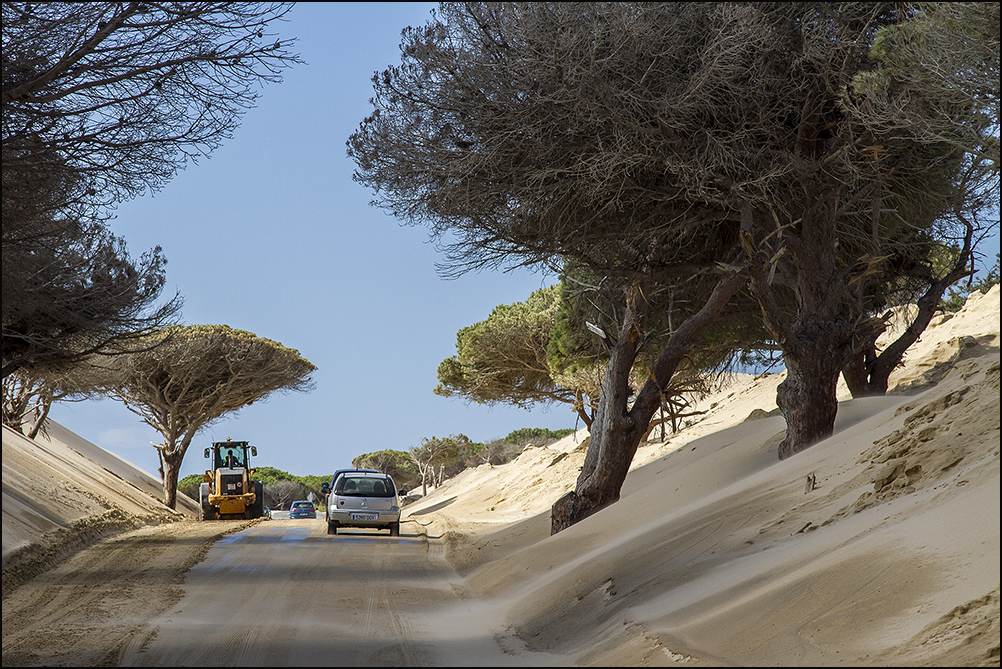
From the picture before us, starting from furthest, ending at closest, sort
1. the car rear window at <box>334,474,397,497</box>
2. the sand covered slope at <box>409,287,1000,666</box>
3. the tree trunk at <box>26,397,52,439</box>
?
the tree trunk at <box>26,397,52,439</box>, the car rear window at <box>334,474,397,497</box>, the sand covered slope at <box>409,287,1000,666</box>

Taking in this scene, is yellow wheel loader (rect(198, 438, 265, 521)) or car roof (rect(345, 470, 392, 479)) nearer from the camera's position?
car roof (rect(345, 470, 392, 479))

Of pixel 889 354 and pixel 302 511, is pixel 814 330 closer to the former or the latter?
pixel 889 354

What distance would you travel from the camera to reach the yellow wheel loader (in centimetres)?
3128

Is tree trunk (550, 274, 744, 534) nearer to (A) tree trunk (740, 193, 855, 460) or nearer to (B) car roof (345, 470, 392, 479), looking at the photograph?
(A) tree trunk (740, 193, 855, 460)

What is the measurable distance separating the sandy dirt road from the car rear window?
5058 millimetres

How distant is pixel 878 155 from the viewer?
12992 mm

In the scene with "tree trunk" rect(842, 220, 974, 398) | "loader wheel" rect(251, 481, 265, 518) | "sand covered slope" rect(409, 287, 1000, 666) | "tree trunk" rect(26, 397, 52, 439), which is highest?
"tree trunk" rect(26, 397, 52, 439)

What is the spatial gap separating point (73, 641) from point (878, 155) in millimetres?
12300

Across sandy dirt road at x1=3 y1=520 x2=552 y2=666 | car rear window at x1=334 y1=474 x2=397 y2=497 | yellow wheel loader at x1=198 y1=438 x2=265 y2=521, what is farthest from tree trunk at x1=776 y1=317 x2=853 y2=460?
yellow wheel loader at x1=198 y1=438 x2=265 y2=521

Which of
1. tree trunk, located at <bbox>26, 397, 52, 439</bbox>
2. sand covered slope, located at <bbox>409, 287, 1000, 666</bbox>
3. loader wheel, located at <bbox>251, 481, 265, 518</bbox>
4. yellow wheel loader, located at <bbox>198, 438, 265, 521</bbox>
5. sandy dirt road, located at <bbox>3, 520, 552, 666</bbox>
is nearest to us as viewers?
sand covered slope, located at <bbox>409, 287, 1000, 666</bbox>

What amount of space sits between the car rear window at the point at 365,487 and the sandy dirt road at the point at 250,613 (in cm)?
506

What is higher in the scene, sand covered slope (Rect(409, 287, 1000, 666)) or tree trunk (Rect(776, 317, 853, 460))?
tree trunk (Rect(776, 317, 853, 460))

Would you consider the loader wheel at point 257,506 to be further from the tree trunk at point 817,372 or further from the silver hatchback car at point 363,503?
the tree trunk at point 817,372

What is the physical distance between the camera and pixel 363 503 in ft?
68.6
